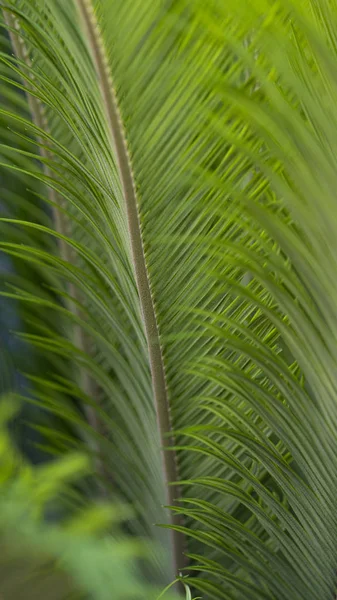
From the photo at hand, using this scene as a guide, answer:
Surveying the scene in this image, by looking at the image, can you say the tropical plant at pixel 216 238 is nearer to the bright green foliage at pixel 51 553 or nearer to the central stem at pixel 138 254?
the central stem at pixel 138 254

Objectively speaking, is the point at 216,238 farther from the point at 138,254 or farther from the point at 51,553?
the point at 51,553

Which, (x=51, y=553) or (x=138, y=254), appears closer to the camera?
(x=51, y=553)

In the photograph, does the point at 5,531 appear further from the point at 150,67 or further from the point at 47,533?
the point at 150,67

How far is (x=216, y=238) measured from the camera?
2.17 feet

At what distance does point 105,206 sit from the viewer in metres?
0.69

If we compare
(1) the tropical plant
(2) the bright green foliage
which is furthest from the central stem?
(2) the bright green foliage

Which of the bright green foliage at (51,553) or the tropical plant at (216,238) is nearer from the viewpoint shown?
the bright green foliage at (51,553)

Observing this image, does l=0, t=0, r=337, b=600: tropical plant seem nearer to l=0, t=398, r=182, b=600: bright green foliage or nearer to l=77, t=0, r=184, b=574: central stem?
l=77, t=0, r=184, b=574: central stem

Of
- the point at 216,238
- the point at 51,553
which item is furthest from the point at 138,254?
the point at 51,553

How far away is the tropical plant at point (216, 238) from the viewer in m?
0.54

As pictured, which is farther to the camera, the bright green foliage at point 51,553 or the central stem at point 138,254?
the central stem at point 138,254

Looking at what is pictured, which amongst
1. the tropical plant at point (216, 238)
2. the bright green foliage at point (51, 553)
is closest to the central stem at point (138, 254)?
the tropical plant at point (216, 238)

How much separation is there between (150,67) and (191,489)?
1.53 ft

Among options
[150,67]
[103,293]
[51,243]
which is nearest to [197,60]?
[150,67]
